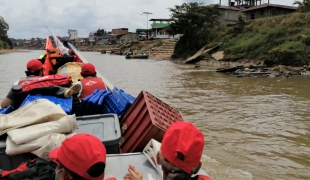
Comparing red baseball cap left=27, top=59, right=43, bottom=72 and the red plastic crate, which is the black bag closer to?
the red plastic crate

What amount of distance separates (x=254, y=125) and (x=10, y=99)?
531 centimetres

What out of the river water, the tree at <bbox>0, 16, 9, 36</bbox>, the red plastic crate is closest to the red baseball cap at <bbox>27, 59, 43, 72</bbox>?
the red plastic crate

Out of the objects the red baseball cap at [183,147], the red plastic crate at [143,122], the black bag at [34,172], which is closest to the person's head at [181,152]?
the red baseball cap at [183,147]

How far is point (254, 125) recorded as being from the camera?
23.9ft

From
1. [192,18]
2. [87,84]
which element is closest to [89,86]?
[87,84]

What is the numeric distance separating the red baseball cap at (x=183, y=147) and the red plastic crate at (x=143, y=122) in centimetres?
124

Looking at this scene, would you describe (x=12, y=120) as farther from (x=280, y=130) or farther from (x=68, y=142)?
(x=280, y=130)

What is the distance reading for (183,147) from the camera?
1597mm

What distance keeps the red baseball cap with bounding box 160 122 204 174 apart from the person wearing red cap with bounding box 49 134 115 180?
1.12 feet

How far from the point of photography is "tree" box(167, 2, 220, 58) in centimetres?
3588

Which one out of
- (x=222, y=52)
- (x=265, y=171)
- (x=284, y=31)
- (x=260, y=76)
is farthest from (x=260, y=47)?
(x=265, y=171)

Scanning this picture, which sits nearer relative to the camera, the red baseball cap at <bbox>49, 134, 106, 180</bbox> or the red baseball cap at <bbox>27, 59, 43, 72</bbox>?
the red baseball cap at <bbox>49, 134, 106, 180</bbox>

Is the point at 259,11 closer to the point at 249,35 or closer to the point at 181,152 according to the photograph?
the point at 249,35

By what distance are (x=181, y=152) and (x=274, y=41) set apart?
935 inches
